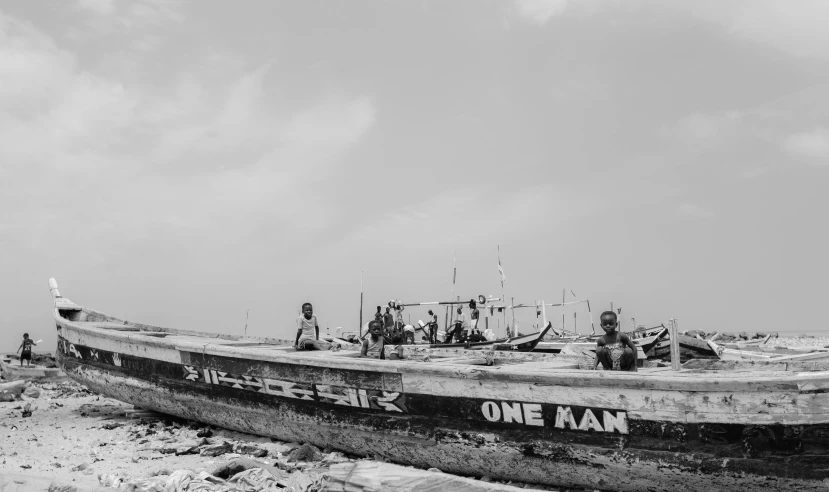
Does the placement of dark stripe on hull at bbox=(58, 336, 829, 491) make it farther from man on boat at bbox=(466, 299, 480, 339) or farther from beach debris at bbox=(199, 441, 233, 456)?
man on boat at bbox=(466, 299, 480, 339)

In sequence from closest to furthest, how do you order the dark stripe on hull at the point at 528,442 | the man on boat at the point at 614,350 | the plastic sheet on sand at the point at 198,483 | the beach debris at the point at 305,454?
the dark stripe on hull at the point at 528,442
the plastic sheet on sand at the point at 198,483
the man on boat at the point at 614,350
the beach debris at the point at 305,454

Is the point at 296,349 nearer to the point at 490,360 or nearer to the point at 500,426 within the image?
the point at 490,360

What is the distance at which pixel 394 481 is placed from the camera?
4668 mm

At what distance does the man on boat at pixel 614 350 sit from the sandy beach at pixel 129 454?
4.96 ft

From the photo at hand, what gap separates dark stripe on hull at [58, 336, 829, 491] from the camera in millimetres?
5277

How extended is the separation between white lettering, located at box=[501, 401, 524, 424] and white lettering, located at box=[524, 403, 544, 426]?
0.07m

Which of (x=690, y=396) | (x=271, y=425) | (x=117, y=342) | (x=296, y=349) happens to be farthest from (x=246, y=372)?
(x=690, y=396)

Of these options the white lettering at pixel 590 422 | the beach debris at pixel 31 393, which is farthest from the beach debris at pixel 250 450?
the beach debris at pixel 31 393

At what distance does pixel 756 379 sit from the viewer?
5195 millimetres

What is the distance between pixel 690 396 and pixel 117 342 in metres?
8.84

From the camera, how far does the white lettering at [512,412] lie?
20.4ft

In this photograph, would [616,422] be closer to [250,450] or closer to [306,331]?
[250,450]

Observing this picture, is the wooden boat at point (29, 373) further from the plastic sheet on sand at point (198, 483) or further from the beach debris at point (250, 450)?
the plastic sheet on sand at point (198, 483)

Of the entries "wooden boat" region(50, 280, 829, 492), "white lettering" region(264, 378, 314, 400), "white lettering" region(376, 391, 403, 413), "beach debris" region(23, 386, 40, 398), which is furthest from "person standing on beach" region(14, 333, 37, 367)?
"white lettering" region(376, 391, 403, 413)
